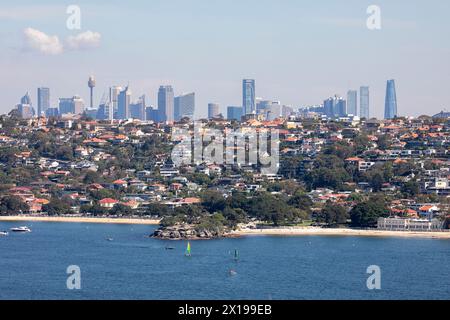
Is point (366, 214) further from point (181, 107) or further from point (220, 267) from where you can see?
point (181, 107)

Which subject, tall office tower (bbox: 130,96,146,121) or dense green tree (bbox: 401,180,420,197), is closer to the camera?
dense green tree (bbox: 401,180,420,197)

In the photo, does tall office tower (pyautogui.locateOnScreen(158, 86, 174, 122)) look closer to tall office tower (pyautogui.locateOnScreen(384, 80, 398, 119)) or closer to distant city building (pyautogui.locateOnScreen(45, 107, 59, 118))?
distant city building (pyautogui.locateOnScreen(45, 107, 59, 118))

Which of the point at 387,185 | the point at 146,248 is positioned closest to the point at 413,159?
the point at 387,185

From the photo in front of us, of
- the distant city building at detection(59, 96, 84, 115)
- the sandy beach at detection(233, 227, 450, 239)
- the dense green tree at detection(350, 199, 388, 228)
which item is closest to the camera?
the sandy beach at detection(233, 227, 450, 239)

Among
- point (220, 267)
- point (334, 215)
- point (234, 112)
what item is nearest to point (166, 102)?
point (234, 112)

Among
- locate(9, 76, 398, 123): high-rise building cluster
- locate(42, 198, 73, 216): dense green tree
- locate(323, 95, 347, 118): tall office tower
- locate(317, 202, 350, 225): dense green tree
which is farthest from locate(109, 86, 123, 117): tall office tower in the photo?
locate(317, 202, 350, 225): dense green tree

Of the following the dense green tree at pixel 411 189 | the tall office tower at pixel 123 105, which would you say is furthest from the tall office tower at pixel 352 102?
the dense green tree at pixel 411 189

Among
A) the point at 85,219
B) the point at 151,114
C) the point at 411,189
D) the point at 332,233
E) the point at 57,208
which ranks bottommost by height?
the point at 85,219
